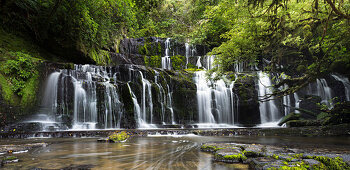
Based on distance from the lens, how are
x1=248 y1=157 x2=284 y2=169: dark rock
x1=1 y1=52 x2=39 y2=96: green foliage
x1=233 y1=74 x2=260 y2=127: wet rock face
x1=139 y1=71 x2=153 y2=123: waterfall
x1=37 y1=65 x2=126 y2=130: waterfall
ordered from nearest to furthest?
x1=248 y1=157 x2=284 y2=169: dark rock, x1=1 y1=52 x2=39 y2=96: green foliage, x1=37 y1=65 x2=126 y2=130: waterfall, x1=139 y1=71 x2=153 y2=123: waterfall, x1=233 y1=74 x2=260 y2=127: wet rock face

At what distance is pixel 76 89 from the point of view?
36.1 feet

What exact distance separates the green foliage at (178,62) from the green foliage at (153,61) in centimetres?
137

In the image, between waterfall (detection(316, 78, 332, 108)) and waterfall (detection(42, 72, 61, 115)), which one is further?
waterfall (detection(316, 78, 332, 108))

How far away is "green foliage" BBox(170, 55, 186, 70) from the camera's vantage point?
65.2 ft

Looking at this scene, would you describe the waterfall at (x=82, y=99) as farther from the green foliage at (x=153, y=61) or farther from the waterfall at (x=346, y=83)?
the waterfall at (x=346, y=83)

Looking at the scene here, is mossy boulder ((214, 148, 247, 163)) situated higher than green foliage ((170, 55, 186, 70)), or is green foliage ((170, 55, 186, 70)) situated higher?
green foliage ((170, 55, 186, 70))

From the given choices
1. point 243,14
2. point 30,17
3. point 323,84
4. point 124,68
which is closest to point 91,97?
point 124,68

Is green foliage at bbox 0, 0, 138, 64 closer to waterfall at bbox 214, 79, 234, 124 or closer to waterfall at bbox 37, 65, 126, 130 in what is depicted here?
waterfall at bbox 37, 65, 126, 130

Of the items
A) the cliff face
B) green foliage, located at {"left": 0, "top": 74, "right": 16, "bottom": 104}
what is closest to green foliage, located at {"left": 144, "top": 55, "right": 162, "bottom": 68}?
the cliff face

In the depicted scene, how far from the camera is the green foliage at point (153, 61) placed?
64.0ft

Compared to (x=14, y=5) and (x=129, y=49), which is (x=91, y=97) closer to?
(x=14, y=5)

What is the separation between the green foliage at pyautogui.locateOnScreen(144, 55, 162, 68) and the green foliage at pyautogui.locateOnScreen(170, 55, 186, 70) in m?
1.37

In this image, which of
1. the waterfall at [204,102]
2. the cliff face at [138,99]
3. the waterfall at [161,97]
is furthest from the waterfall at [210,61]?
the waterfall at [161,97]

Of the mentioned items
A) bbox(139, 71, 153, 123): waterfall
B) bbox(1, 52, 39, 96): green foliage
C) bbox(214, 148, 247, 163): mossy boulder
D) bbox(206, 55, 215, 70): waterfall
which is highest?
bbox(206, 55, 215, 70): waterfall
